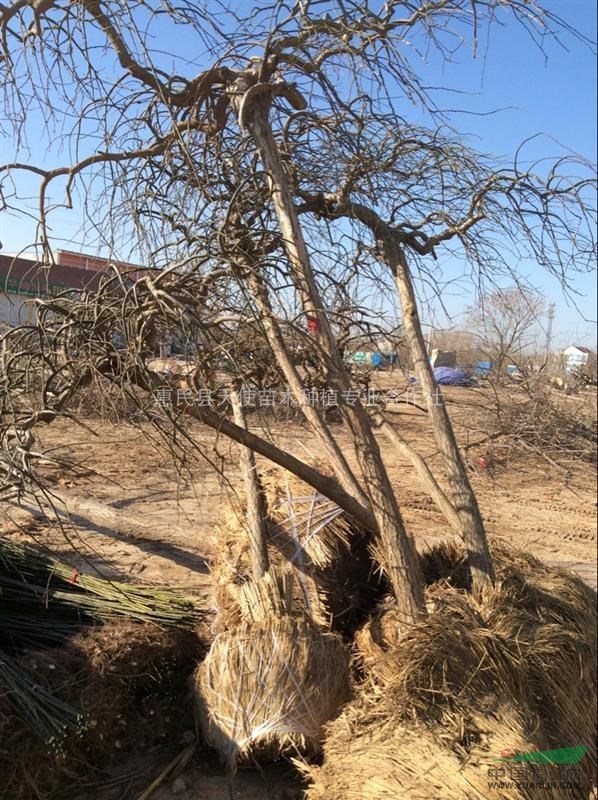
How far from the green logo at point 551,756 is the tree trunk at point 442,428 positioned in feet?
3.19

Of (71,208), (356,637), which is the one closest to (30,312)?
(71,208)

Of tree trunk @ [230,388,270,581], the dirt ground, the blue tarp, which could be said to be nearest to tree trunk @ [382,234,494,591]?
the dirt ground

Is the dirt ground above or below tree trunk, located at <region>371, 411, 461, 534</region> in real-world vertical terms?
below

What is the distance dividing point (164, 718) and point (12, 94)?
330cm

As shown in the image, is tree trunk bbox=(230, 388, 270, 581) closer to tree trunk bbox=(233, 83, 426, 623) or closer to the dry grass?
the dry grass

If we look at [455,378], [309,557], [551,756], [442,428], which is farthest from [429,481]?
[455,378]

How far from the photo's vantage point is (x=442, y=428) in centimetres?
401

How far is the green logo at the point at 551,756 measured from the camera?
2.58 m

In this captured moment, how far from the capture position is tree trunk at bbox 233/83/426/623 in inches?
127

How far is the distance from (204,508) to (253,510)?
13.6ft

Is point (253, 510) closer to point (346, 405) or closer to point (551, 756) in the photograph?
point (346, 405)

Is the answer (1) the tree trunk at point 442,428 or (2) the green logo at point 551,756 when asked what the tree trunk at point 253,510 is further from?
(2) the green logo at point 551,756

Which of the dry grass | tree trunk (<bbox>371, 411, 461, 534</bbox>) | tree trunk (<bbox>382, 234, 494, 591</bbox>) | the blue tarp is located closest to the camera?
the dry grass

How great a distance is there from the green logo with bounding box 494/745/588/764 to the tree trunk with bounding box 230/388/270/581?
1.52 meters
